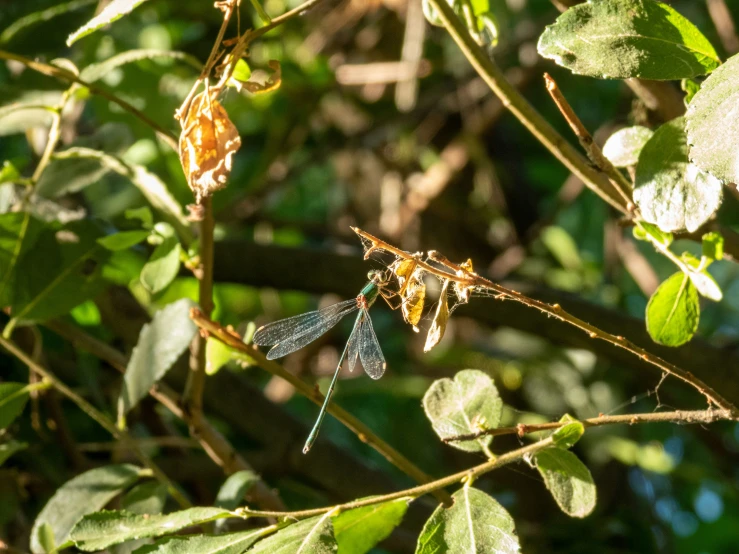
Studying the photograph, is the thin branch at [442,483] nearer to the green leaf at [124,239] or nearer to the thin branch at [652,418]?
the thin branch at [652,418]

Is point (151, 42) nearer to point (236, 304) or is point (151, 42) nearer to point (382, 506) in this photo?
point (236, 304)

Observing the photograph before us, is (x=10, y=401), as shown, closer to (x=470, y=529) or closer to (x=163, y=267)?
(x=163, y=267)

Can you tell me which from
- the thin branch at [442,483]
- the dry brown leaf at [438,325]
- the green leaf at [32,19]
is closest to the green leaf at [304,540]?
the thin branch at [442,483]

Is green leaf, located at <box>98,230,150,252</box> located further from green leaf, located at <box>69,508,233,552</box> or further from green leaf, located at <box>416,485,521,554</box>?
green leaf, located at <box>416,485,521,554</box>

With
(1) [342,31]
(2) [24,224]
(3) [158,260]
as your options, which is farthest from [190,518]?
(1) [342,31]

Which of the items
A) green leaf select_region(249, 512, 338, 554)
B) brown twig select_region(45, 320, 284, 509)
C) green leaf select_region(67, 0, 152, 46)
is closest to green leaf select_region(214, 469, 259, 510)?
brown twig select_region(45, 320, 284, 509)
